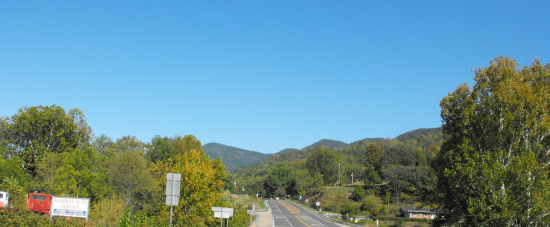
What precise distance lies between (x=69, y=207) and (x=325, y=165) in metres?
134

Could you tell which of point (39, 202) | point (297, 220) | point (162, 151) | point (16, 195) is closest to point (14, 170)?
point (39, 202)

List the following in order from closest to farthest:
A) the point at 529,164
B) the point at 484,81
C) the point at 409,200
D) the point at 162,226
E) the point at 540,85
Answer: the point at 529,164, the point at 540,85, the point at 484,81, the point at 162,226, the point at 409,200

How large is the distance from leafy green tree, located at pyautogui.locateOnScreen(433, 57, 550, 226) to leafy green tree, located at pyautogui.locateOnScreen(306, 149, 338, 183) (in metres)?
127

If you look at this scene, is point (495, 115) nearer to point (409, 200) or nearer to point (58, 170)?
point (58, 170)

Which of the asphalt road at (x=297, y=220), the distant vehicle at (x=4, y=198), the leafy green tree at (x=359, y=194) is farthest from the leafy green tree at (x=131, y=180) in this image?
the leafy green tree at (x=359, y=194)

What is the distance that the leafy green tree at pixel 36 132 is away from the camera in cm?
5172

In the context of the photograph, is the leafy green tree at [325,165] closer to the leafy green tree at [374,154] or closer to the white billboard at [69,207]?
the leafy green tree at [374,154]

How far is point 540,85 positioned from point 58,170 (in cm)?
4067

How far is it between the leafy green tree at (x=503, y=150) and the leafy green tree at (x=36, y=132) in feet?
152

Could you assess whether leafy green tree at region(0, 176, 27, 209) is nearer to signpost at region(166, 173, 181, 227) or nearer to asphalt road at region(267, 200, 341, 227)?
signpost at region(166, 173, 181, 227)

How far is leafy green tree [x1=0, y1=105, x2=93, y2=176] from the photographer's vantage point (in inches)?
2036

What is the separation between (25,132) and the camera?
2055 inches

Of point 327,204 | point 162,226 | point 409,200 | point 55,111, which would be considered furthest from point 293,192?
point 162,226

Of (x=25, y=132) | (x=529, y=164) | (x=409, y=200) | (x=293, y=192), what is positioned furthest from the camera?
(x=293, y=192)
